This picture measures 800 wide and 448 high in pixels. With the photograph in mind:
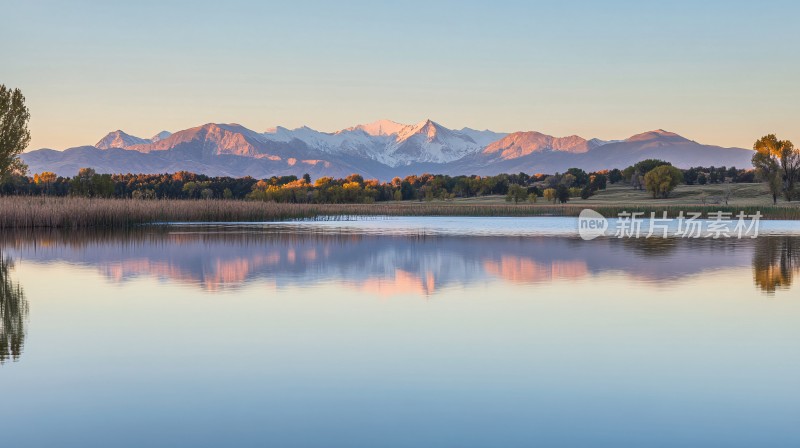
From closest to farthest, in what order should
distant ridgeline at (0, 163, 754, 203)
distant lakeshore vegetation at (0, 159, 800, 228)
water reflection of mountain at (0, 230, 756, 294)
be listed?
water reflection of mountain at (0, 230, 756, 294) → distant lakeshore vegetation at (0, 159, 800, 228) → distant ridgeline at (0, 163, 754, 203)

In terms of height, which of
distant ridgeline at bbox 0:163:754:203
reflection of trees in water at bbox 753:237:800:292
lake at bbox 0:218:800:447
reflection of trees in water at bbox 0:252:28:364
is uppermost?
distant ridgeline at bbox 0:163:754:203

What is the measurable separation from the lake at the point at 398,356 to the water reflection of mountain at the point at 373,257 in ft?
0.90

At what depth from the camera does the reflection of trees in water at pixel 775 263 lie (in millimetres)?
21225

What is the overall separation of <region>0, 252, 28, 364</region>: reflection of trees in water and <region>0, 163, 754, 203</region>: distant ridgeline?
338 ft

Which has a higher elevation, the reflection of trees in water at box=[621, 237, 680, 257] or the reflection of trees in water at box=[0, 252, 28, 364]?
the reflection of trees in water at box=[621, 237, 680, 257]

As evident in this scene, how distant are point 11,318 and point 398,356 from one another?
814cm

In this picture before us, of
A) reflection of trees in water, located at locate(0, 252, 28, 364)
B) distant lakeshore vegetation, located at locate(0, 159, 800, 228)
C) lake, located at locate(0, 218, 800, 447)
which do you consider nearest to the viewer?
lake, located at locate(0, 218, 800, 447)

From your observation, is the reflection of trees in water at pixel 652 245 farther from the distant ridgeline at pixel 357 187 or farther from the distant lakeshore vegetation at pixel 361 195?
the distant ridgeline at pixel 357 187

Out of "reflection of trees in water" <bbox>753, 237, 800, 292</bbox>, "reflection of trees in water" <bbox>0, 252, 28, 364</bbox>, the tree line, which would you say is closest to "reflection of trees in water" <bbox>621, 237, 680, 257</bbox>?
"reflection of trees in water" <bbox>753, 237, 800, 292</bbox>

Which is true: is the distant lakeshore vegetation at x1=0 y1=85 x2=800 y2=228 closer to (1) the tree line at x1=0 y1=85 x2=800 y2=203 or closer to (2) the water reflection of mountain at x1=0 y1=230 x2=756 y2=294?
(1) the tree line at x1=0 y1=85 x2=800 y2=203

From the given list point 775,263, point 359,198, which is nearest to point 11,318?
point 775,263

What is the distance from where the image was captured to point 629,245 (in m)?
35.8

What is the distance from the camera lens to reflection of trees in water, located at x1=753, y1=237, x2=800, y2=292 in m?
21.2

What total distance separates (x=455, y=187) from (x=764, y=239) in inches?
5100
